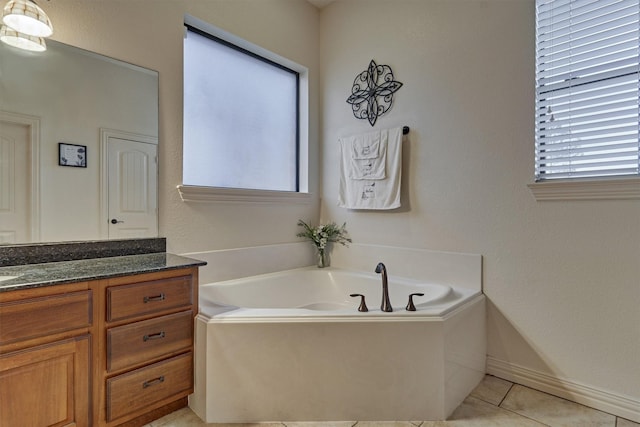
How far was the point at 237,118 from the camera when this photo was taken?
2.65 m

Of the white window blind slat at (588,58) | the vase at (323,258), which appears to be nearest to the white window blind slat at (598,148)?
the white window blind slat at (588,58)

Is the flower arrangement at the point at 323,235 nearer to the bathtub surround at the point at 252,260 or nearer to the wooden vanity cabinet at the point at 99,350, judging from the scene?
the bathtub surround at the point at 252,260

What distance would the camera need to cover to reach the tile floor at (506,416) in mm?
1609

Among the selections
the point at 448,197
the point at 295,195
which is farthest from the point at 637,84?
the point at 295,195

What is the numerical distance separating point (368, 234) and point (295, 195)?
701 millimetres

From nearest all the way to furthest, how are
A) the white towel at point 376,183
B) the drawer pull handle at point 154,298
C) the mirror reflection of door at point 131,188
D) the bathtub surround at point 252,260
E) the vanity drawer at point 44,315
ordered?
the vanity drawer at point 44,315
the drawer pull handle at point 154,298
the mirror reflection of door at point 131,188
the bathtub surround at point 252,260
the white towel at point 376,183

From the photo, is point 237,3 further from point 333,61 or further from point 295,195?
point 295,195

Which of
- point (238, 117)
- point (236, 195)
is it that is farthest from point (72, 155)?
point (238, 117)

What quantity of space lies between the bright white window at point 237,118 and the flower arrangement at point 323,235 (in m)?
0.42

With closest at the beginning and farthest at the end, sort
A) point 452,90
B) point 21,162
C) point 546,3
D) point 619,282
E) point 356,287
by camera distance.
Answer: point 21,162 < point 619,282 < point 546,3 < point 452,90 < point 356,287

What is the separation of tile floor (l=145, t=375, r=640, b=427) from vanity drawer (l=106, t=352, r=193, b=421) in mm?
143

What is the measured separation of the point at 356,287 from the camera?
2613 mm

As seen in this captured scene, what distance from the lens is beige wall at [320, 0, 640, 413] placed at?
174 cm

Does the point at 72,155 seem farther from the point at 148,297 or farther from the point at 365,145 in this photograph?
the point at 365,145
